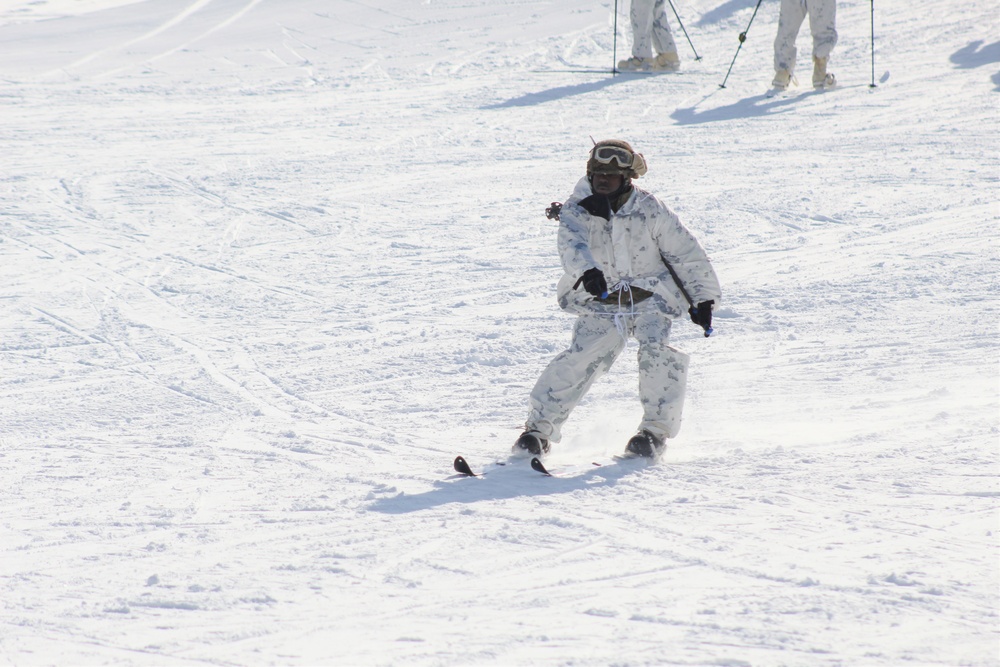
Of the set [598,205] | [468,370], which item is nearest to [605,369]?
[598,205]

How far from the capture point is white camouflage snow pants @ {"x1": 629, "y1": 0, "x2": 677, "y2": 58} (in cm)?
1234

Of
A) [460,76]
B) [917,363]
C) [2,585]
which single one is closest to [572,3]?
[460,76]

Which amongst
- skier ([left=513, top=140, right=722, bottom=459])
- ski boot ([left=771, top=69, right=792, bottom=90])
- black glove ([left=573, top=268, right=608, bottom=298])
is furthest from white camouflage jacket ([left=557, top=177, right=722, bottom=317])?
ski boot ([left=771, top=69, right=792, bottom=90])

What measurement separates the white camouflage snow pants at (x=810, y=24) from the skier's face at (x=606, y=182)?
7.71 m

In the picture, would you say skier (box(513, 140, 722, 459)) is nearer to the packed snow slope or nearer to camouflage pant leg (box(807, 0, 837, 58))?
the packed snow slope

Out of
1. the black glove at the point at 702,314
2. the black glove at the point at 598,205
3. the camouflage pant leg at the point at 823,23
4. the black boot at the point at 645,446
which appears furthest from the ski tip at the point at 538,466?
the camouflage pant leg at the point at 823,23

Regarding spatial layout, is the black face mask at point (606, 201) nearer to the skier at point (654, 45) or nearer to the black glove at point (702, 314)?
the black glove at point (702, 314)

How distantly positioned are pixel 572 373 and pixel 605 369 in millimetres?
150

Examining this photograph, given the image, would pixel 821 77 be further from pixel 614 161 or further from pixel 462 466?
pixel 462 466

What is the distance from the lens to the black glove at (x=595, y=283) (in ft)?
13.3

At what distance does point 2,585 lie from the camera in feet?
11.2

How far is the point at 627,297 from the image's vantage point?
4.44 meters

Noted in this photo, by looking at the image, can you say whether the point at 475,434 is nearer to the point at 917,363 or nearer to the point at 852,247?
the point at 917,363

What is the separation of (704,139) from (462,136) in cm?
226
